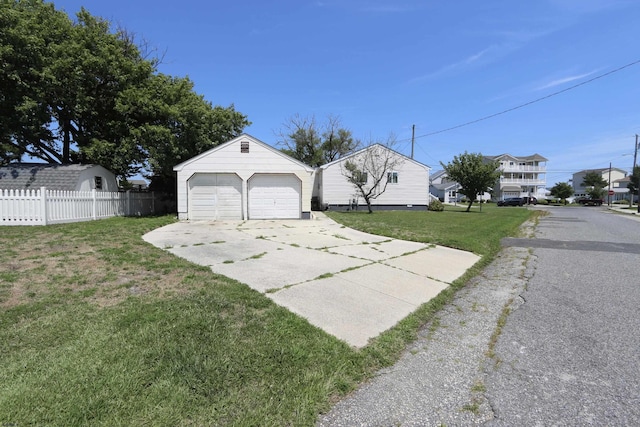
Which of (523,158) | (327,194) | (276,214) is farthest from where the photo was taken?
(523,158)

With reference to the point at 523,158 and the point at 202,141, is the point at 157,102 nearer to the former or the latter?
the point at 202,141

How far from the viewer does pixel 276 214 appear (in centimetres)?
1670

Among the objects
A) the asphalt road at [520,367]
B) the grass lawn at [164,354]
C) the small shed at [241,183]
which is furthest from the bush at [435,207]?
the grass lawn at [164,354]

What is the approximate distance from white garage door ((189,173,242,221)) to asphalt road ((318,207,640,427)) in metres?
12.8

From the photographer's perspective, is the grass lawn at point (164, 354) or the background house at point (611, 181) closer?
the grass lawn at point (164, 354)

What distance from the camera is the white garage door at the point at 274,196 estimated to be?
1655cm

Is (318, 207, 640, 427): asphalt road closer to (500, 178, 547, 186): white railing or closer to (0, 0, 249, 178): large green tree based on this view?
(0, 0, 249, 178): large green tree

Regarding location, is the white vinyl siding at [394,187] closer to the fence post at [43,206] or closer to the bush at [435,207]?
the bush at [435,207]

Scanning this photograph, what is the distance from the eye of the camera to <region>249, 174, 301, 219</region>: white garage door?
651 inches

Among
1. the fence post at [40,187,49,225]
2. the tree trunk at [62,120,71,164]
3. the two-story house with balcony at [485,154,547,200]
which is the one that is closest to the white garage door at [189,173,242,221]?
the fence post at [40,187,49,225]

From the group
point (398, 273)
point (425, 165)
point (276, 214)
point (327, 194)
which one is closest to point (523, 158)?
point (425, 165)

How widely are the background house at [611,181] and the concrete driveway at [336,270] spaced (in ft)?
277

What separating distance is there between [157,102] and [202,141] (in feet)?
9.74

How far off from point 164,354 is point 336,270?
368 cm
